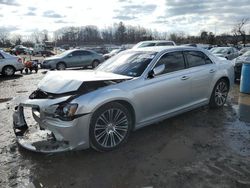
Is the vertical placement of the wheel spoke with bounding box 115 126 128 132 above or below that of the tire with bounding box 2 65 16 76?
above

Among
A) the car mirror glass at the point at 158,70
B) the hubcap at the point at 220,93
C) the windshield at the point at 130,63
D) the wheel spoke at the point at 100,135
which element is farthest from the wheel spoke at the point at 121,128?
the hubcap at the point at 220,93

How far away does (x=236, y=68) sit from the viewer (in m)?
10.9

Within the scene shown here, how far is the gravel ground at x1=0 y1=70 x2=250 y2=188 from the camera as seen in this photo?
352 cm

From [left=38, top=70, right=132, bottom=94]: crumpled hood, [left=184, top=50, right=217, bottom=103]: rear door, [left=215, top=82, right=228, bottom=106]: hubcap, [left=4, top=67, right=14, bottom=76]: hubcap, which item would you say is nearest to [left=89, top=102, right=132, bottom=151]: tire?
[left=38, top=70, right=132, bottom=94]: crumpled hood

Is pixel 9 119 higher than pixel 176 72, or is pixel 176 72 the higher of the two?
pixel 176 72

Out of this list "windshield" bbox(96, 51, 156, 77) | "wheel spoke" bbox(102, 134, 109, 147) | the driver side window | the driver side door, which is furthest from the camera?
the driver side window

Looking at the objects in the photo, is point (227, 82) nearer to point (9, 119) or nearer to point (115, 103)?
point (115, 103)

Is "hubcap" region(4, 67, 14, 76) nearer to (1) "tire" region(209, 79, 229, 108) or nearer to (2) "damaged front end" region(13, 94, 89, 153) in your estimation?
(2) "damaged front end" region(13, 94, 89, 153)

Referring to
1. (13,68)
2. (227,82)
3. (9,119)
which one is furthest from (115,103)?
(13,68)

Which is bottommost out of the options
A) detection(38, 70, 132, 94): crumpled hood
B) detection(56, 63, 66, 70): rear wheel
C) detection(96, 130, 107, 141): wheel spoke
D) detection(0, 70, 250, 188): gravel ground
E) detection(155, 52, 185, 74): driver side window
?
detection(0, 70, 250, 188): gravel ground

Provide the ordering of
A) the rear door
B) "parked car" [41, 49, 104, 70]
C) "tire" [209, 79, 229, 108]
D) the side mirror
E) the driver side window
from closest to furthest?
the side mirror → the driver side window → the rear door → "tire" [209, 79, 229, 108] → "parked car" [41, 49, 104, 70]

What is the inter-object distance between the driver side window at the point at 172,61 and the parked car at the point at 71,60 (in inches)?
534

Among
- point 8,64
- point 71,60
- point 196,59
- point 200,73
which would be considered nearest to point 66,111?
point 200,73

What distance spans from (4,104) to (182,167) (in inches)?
240
